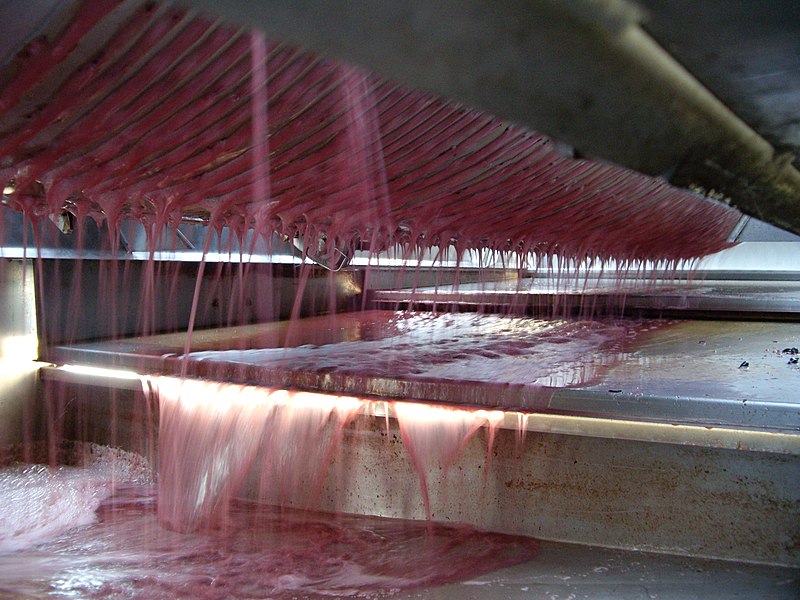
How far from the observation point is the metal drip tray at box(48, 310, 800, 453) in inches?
62.5

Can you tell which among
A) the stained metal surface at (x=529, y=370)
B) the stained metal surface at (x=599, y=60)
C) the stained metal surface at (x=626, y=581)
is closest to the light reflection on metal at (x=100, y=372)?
the stained metal surface at (x=529, y=370)

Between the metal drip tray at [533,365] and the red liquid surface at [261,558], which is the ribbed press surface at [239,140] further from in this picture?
the red liquid surface at [261,558]

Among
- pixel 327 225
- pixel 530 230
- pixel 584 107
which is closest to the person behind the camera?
pixel 584 107

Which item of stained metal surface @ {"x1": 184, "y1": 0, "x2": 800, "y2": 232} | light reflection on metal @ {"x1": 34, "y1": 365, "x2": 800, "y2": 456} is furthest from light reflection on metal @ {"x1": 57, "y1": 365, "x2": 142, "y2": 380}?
stained metal surface @ {"x1": 184, "y1": 0, "x2": 800, "y2": 232}

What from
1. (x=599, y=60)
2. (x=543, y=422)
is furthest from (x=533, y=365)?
(x=599, y=60)

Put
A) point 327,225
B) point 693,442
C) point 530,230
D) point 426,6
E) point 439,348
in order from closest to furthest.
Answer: point 426,6, point 693,442, point 327,225, point 439,348, point 530,230

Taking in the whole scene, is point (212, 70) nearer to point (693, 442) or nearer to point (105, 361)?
point (693, 442)

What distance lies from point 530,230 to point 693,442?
1.31m

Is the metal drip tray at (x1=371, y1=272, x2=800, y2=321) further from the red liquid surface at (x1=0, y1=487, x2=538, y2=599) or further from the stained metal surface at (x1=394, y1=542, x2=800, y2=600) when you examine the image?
the stained metal surface at (x1=394, y1=542, x2=800, y2=600)

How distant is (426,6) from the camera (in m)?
0.30

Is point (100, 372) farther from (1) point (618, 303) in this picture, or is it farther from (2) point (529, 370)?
(1) point (618, 303)

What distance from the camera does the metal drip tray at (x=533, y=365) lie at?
5.21 ft

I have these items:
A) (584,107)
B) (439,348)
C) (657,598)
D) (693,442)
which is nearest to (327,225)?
(439,348)

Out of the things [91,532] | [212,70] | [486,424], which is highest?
[212,70]
